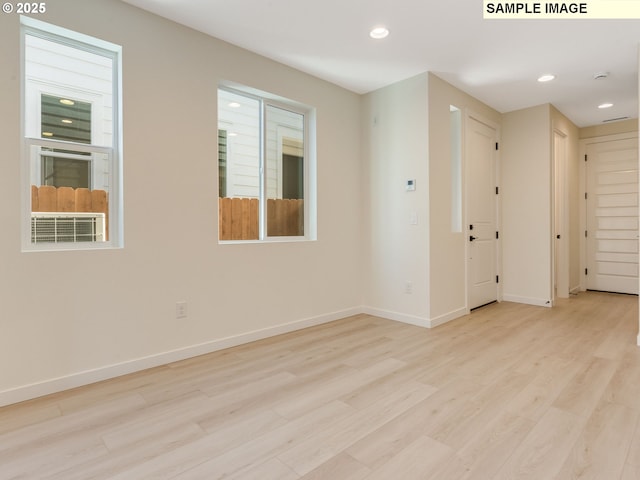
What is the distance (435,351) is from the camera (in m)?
3.07

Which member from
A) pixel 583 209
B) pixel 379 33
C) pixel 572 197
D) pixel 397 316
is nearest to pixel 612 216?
pixel 583 209

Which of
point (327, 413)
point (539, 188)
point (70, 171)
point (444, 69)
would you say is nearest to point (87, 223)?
point (70, 171)

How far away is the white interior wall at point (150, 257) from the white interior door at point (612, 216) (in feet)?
16.8

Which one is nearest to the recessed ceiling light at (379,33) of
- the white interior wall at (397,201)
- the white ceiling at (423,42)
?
the white ceiling at (423,42)

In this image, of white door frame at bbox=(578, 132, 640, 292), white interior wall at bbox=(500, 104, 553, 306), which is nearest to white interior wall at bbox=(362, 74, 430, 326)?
white interior wall at bbox=(500, 104, 553, 306)

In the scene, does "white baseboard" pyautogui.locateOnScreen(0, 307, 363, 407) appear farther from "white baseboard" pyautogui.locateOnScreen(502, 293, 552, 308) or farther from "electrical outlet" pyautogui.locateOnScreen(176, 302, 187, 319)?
"white baseboard" pyautogui.locateOnScreen(502, 293, 552, 308)

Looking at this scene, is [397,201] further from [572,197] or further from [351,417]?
[572,197]

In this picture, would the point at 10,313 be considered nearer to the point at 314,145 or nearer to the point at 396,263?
the point at 314,145

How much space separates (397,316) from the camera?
408 cm

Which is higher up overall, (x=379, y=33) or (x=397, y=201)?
(x=379, y=33)

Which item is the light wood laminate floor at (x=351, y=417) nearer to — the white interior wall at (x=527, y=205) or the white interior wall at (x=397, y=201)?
the white interior wall at (x=397, y=201)

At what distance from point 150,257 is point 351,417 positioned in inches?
71.9

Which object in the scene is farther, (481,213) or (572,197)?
(572,197)

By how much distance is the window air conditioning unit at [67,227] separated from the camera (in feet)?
7.72
